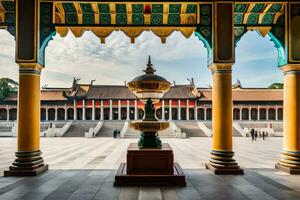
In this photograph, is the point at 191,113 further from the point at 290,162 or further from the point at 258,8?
the point at 290,162

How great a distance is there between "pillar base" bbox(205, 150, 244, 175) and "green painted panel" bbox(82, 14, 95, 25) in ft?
16.9

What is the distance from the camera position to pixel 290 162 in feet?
23.7

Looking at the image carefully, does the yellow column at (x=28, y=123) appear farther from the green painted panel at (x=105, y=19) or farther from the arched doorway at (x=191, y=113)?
the arched doorway at (x=191, y=113)

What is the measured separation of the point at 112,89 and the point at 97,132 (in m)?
13.1

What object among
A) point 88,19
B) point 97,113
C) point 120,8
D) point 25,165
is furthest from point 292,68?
point 97,113

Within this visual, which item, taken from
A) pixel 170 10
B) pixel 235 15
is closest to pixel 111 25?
pixel 170 10

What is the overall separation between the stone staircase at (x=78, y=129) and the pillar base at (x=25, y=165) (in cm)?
2443

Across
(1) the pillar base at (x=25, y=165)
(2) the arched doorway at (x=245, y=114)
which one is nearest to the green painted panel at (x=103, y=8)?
(1) the pillar base at (x=25, y=165)

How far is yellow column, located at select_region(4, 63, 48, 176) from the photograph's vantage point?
22.6 feet

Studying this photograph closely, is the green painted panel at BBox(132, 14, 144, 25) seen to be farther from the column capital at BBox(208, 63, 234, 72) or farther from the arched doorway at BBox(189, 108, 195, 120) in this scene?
the arched doorway at BBox(189, 108, 195, 120)

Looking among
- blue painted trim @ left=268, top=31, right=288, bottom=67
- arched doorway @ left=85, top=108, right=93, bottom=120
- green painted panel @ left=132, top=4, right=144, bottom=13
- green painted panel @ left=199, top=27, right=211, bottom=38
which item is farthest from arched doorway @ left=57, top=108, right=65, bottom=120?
blue painted trim @ left=268, top=31, right=288, bottom=67

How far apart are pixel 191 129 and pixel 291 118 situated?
85.9 ft

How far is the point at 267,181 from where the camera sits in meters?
6.23

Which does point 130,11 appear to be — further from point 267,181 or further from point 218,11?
point 267,181
